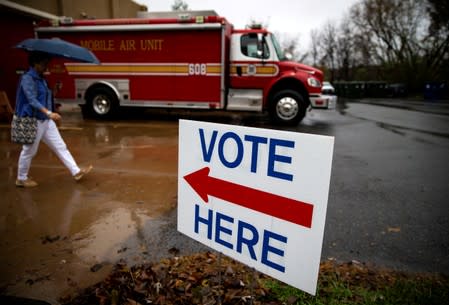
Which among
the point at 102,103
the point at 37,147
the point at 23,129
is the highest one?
the point at 23,129

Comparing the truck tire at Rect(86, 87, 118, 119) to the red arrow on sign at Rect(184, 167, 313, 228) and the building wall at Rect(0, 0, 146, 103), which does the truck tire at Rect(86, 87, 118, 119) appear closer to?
the building wall at Rect(0, 0, 146, 103)

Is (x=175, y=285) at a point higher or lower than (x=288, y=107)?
lower

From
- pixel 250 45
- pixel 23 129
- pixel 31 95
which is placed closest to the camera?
pixel 31 95

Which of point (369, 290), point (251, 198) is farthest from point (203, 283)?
point (369, 290)

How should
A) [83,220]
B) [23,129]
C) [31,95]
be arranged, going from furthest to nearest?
[23,129]
[31,95]
[83,220]

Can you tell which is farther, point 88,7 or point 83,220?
point 88,7

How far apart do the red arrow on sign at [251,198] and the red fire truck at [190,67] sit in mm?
7785

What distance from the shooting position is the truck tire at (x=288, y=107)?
355 inches

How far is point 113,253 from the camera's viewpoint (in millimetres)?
2658

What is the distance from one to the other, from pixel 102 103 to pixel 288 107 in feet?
20.0

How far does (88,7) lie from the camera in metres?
15.3

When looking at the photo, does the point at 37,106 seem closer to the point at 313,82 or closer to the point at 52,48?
the point at 52,48

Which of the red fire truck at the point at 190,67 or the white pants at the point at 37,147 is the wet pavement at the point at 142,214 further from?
the red fire truck at the point at 190,67

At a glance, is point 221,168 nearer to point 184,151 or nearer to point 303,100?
point 184,151
